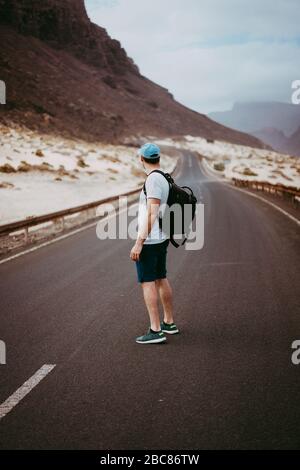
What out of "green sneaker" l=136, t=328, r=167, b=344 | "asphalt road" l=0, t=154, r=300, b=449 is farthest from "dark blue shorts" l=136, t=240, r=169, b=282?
"asphalt road" l=0, t=154, r=300, b=449

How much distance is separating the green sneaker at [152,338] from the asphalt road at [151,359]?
0.10 meters

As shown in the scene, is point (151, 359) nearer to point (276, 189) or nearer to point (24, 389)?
point (24, 389)

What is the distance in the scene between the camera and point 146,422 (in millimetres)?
3461

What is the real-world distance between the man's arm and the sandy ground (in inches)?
535

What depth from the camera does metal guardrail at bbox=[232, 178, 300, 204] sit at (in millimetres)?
20906

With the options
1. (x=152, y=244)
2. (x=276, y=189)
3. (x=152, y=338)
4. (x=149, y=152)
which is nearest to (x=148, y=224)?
(x=152, y=244)

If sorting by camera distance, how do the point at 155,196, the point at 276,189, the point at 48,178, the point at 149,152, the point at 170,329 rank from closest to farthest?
the point at 155,196 → the point at 149,152 → the point at 170,329 → the point at 276,189 → the point at 48,178

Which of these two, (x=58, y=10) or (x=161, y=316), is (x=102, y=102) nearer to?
(x=58, y=10)

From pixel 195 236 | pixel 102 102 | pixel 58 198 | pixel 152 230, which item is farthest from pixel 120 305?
pixel 102 102

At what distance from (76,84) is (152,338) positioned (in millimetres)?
124193

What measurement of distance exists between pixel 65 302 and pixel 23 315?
0.70 metres

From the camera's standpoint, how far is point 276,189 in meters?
26.2

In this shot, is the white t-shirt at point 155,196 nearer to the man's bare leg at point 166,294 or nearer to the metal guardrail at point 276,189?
the man's bare leg at point 166,294

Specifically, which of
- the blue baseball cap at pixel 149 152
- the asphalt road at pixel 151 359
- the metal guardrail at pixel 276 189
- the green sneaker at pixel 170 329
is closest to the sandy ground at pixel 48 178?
the metal guardrail at pixel 276 189
